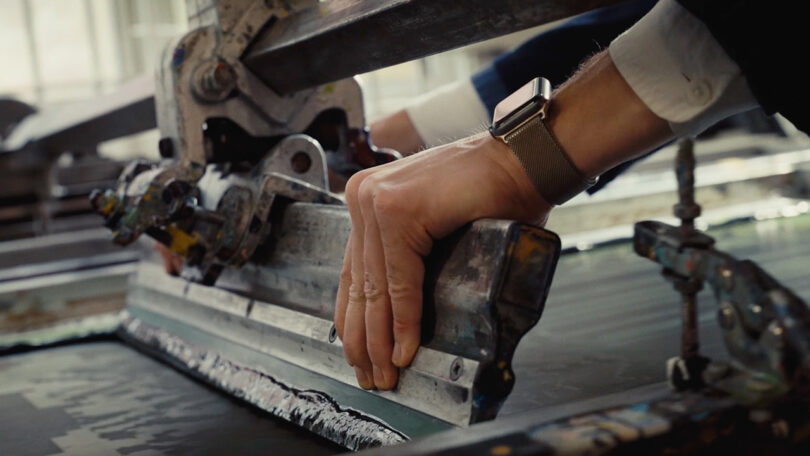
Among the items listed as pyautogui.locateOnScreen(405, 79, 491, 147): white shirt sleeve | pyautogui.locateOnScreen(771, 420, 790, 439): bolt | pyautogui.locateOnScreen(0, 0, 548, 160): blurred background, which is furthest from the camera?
pyautogui.locateOnScreen(0, 0, 548, 160): blurred background

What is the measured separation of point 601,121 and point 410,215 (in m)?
0.19

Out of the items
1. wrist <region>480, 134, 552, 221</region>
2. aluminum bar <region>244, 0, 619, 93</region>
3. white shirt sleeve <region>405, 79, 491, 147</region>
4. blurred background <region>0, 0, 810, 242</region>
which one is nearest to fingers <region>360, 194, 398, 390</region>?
wrist <region>480, 134, 552, 221</region>

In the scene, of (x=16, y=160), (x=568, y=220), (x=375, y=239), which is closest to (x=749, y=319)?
(x=375, y=239)

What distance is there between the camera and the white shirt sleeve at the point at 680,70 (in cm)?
76

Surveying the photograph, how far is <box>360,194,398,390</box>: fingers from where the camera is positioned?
867 millimetres

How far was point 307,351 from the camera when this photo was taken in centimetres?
112

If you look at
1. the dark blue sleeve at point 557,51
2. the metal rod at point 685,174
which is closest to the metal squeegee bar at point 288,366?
the metal rod at point 685,174

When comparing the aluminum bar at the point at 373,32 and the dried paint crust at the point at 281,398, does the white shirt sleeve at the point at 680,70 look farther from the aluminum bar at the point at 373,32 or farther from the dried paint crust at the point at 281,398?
the dried paint crust at the point at 281,398

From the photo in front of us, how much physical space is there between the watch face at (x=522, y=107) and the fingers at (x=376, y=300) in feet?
0.47

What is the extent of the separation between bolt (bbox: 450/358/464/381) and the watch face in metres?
0.22

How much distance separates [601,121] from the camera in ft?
2.67

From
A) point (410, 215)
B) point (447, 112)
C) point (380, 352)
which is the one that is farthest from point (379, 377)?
point (447, 112)

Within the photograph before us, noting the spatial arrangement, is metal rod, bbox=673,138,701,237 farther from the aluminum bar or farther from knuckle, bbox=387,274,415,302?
knuckle, bbox=387,274,415,302

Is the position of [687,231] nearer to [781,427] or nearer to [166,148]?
[781,427]
